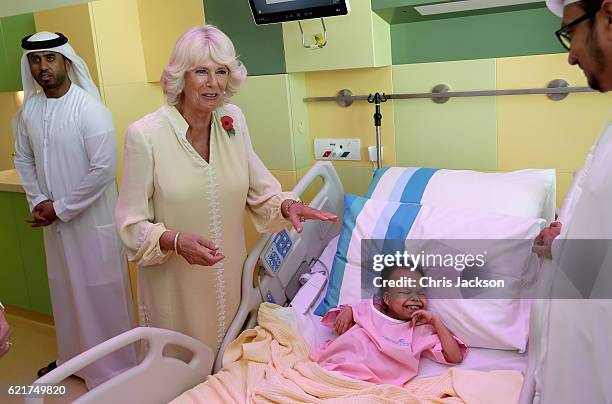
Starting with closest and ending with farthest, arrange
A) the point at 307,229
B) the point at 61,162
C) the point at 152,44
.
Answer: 1. the point at 307,229
2. the point at 61,162
3. the point at 152,44

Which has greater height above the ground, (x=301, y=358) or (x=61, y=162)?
(x=61, y=162)

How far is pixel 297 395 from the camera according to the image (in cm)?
150

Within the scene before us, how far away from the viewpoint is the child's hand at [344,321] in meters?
1.83

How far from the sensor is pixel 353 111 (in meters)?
2.52

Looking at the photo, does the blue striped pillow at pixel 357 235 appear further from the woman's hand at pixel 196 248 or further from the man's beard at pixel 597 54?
the man's beard at pixel 597 54

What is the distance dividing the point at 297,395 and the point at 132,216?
69 cm

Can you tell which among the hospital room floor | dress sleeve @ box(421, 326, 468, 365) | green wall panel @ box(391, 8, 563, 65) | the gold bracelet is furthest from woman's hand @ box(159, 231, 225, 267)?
the hospital room floor

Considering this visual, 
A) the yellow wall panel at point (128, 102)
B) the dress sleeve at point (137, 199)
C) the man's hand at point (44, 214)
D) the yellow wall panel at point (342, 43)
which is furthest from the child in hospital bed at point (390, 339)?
the yellow wall panel at point (128, 102)

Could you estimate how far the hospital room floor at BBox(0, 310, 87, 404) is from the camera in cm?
280

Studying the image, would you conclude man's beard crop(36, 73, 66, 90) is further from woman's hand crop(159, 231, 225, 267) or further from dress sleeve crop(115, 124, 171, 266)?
woman's hand crop(159, 231, 225, 267)

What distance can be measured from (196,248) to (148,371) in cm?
35

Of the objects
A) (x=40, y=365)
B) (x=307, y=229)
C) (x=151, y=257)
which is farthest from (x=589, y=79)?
(x=40, y=365)

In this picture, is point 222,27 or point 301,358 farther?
point 222,27

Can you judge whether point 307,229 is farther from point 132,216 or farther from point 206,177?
point 132,216
